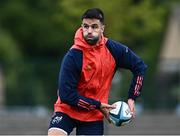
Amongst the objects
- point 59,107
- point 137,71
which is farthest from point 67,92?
point 137,71

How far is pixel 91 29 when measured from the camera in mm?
9953

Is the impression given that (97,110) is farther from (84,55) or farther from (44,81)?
(44,81)

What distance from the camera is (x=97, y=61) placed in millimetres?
A: 10180

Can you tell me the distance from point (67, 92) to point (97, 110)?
45cm

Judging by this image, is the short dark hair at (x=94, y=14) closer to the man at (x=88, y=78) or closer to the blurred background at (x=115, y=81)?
the man at (x=88, y=78)

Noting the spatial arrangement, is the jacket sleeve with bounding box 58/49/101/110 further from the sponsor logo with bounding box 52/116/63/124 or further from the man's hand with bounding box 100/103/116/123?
the sponsor logo with bounding box 52/116/63/124

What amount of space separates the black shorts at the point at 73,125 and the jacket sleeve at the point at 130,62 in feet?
2.02

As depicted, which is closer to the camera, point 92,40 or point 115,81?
point 92,40

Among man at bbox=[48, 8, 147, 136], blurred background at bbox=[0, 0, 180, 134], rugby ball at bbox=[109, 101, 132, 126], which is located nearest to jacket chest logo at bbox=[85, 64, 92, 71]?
man at bbox=[48, 8, 147, 136]

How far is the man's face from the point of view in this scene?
9.96 metres

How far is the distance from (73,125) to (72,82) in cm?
57

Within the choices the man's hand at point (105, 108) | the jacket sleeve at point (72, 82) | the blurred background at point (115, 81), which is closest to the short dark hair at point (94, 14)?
the jacket sleeve at point (72, 82)

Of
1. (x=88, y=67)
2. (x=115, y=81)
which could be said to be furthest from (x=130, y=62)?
(x=115, y=81)

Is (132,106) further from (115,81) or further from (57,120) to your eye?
(115,81)
